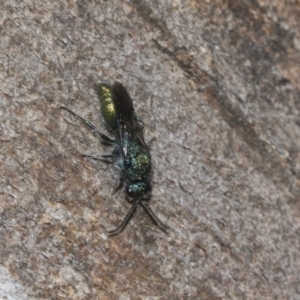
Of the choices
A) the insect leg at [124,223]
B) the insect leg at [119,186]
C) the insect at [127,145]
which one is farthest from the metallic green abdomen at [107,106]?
the insect leg at [124,223]

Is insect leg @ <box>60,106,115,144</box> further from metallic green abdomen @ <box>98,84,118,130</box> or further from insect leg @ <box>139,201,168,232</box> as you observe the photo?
insect leg @ <box>139,201,168,232</box>

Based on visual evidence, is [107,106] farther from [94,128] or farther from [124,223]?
[124,223]

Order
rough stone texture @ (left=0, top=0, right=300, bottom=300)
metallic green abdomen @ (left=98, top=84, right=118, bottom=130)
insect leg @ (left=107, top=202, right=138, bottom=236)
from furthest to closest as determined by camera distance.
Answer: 1. metallic green abdomen @ (left=98, top=84, right=118, bottom=130)
2. insect leg @ (left=107, top=202, right=138, bottom=236)
3. rough stone texture @ (left=0, top=0, right=300, bottom=300)

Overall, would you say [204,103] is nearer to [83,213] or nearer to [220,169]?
[220,169]

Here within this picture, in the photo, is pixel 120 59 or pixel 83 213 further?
pixel 120 59

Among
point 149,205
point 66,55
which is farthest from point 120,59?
point 149,205

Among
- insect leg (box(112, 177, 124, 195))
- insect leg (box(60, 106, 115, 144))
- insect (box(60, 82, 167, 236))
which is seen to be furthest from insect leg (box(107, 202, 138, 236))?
insect leg (box(60, 106, 115, 144))
